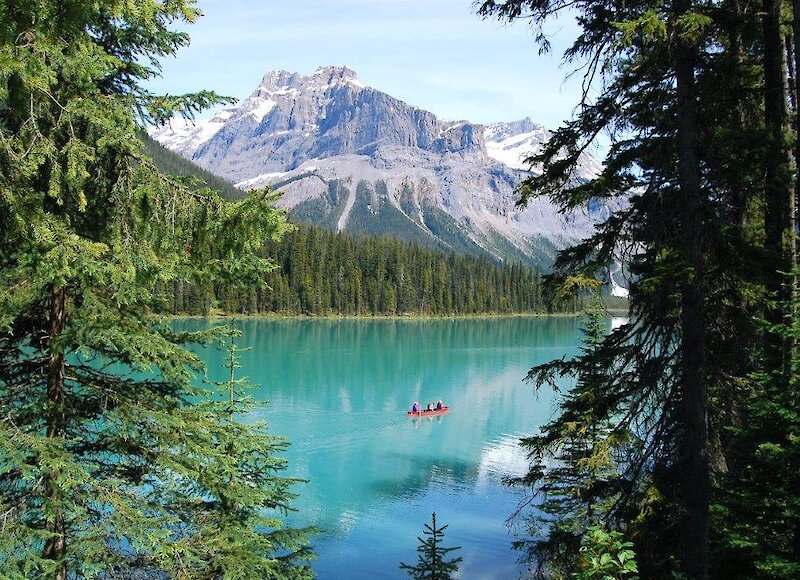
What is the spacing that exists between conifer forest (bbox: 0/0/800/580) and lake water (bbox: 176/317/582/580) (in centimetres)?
419

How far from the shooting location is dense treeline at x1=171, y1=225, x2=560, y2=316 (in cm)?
12525

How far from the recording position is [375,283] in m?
A: 134

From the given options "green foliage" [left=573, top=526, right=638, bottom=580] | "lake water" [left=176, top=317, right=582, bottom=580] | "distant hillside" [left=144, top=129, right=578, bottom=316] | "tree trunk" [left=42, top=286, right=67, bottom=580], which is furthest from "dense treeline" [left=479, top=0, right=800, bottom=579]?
"distant hillside" [left=144, top=129, right=578, bottom=316]

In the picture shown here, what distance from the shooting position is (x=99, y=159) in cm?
563

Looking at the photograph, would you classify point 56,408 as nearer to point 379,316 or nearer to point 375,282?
point 379,316

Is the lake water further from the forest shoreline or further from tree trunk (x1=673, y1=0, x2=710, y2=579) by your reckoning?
the forest shoreline

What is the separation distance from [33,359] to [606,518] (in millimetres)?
6875

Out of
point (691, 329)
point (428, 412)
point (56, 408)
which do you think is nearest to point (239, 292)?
point (56, 408)

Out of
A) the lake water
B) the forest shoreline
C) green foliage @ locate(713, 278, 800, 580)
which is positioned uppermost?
green foliage @ locate(713, 278, 800, 580)

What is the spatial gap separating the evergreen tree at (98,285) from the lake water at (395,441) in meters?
5.21

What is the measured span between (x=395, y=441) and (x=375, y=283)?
97867 millimetres

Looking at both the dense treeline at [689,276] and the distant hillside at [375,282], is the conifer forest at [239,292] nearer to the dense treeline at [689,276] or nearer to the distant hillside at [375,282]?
the dense treeline at [689,276]

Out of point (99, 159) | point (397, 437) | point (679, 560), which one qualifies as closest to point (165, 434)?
point (99, 159)

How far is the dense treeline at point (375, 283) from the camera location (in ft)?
411
